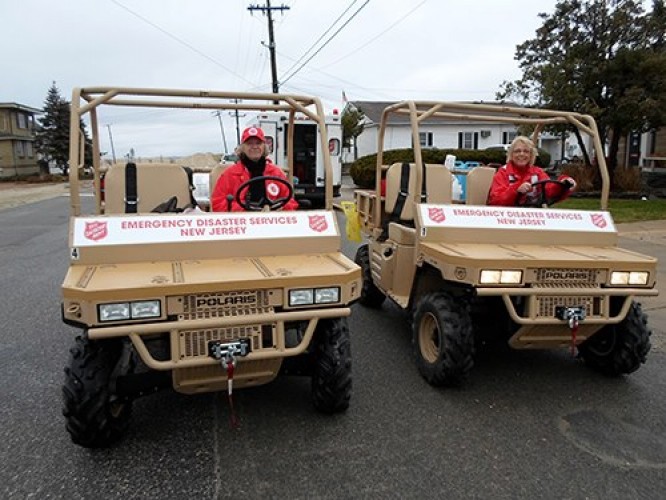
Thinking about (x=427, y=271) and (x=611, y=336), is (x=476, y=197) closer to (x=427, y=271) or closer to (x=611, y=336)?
(x=427, y=271)

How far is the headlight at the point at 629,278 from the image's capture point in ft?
12.1

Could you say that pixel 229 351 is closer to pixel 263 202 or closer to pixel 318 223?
pixel 318 223

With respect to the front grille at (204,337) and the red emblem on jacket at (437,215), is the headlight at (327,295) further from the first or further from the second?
the red emblem on jacket at (437,215)

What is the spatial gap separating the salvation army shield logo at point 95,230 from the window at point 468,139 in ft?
127

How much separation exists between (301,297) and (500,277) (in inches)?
53.6

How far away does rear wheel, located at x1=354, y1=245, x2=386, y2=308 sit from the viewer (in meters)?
5.92

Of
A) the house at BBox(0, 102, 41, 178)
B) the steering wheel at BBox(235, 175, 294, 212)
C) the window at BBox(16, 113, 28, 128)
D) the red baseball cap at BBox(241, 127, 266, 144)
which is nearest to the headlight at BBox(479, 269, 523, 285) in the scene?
the steering wheel at BBox(235, 175, 294, 212)

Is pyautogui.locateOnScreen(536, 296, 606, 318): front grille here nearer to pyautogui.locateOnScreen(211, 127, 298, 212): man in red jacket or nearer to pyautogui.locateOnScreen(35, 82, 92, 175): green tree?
pyautogui.locateOnScreen(211, 127, 298, 212): man in red jacket

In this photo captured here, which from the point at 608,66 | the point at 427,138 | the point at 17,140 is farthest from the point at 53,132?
the point at 608,66

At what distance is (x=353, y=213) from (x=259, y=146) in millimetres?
1680

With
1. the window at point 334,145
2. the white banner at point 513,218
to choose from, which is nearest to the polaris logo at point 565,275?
the white banner at point 513,218

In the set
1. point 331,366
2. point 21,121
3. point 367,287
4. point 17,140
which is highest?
point 21,121

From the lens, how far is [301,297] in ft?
9.86

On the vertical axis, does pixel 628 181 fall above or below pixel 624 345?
above
